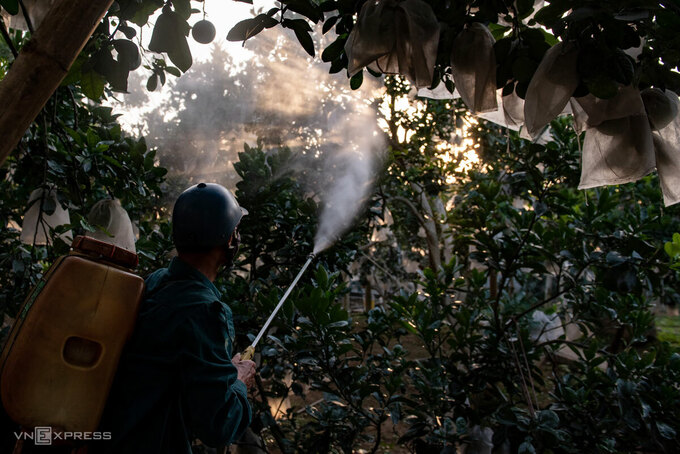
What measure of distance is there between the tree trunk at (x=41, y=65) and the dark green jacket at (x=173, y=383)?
0.59 meters

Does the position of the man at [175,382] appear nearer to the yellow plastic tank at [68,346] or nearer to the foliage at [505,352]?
the yellow plastic tank at [68,346]

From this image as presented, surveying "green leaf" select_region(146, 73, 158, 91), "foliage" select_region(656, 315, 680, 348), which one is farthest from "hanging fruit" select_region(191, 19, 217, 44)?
"foliage" select_region(656, 315, 680, 348)

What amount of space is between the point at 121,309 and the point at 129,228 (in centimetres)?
134

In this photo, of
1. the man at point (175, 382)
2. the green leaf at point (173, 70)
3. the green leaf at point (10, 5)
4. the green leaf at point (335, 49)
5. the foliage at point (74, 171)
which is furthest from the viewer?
the foliage at point (74, 171)

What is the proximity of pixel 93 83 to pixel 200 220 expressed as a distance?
633mm

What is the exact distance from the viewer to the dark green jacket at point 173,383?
1164mm

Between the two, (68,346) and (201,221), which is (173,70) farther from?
(68,346)

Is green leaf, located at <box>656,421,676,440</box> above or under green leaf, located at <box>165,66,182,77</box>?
under

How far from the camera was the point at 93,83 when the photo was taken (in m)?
1.46

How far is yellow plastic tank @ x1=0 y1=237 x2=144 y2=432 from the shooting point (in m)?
0.99

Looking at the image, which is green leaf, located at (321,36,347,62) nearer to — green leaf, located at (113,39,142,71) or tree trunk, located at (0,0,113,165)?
green leaf, located at (113,39,142,71)

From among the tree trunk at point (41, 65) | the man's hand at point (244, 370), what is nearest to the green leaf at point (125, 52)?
the tree trunk at point (41, 65)

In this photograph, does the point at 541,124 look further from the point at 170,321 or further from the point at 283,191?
the point at 283,191

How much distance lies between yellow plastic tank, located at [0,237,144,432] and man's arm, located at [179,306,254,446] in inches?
7.3
